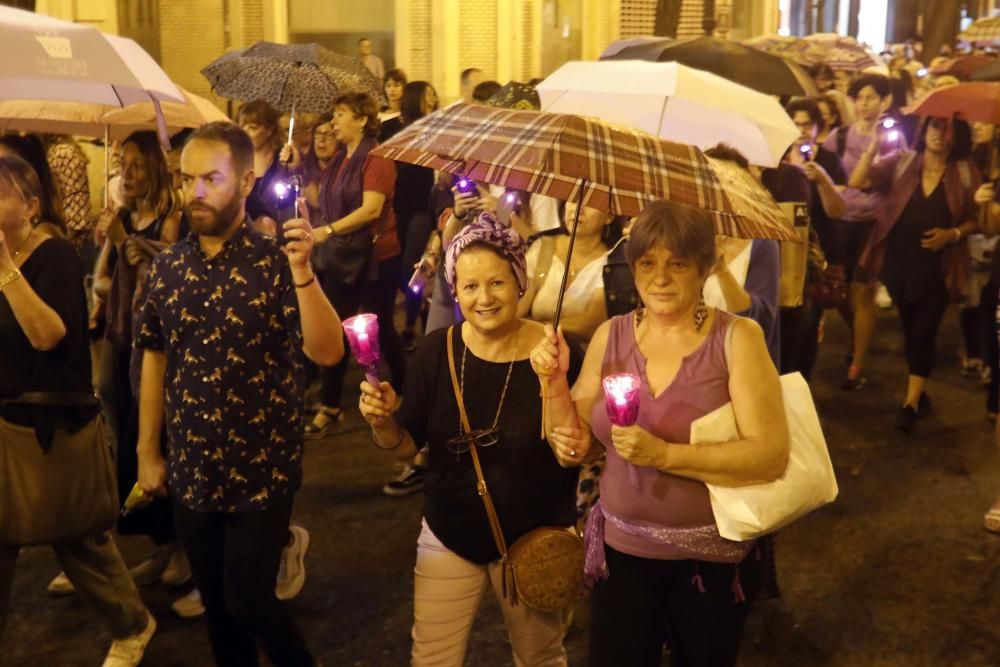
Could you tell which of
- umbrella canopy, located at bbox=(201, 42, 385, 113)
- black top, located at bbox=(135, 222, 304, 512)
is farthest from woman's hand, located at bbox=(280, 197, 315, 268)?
umbrella canopy, located at bbox=(201, 42, 385, 113)

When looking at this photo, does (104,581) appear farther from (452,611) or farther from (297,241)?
(297,241)

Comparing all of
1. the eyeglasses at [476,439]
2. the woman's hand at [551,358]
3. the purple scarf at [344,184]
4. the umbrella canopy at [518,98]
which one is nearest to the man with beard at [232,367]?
the eyeglasses at [476,439]

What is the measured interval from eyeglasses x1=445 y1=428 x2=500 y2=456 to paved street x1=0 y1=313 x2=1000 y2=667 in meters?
1.45

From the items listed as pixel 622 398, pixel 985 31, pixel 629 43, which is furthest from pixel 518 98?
pixel 985 31

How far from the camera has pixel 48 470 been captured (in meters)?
4.15

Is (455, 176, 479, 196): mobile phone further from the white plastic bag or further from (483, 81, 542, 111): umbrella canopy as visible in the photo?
the white plastic bag

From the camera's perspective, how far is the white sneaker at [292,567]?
5.11 metres

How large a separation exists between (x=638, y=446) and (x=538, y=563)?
0.63 metres

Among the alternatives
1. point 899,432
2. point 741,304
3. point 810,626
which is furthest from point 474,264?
point 899,432

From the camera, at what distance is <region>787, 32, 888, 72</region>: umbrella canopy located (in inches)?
523

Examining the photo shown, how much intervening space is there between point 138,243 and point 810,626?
3223 mm

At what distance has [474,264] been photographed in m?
3.51

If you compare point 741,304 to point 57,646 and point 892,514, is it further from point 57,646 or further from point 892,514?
point 57,646

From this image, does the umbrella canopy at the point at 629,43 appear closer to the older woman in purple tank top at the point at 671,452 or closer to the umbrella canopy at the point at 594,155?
the umbrella canopy at the point at 594,155
